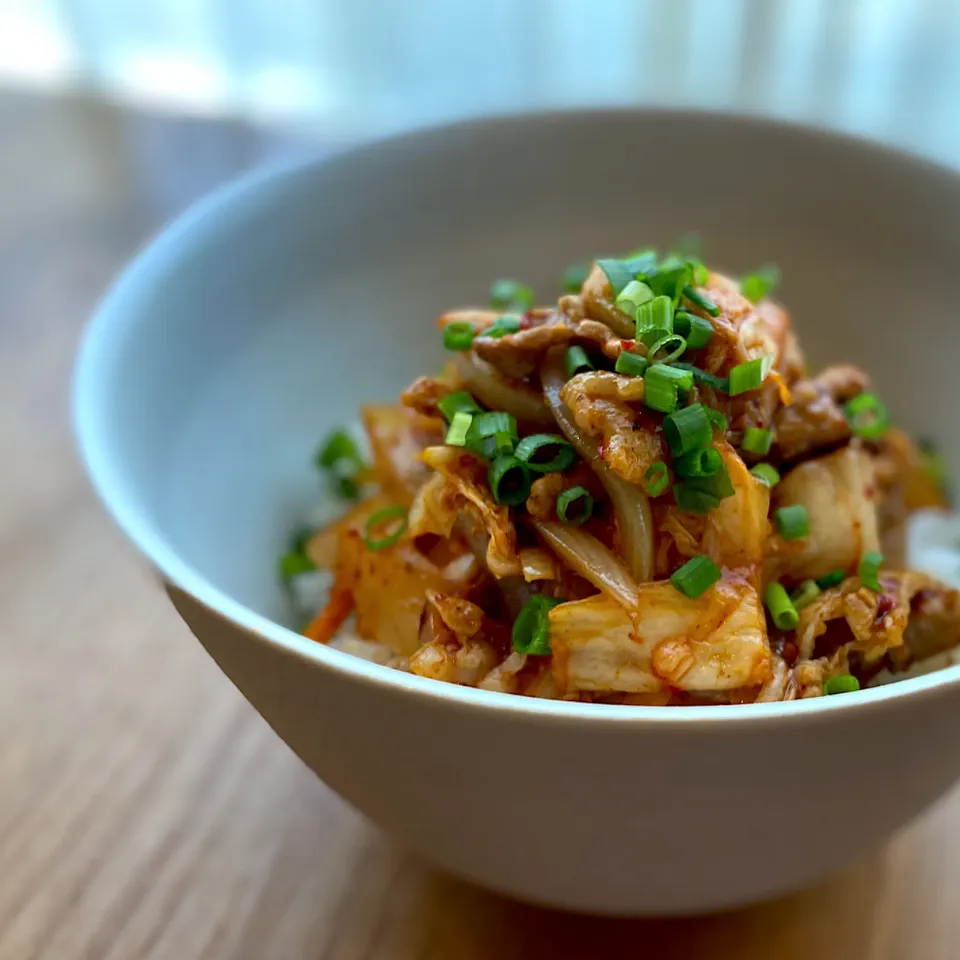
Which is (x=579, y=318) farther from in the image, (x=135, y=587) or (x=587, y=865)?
(x=135, y=587)


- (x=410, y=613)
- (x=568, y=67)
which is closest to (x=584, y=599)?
(x=410, y=613)

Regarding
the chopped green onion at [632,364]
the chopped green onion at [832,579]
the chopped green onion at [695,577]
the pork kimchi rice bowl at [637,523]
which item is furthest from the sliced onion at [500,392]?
the chopped green onion at [832,579]

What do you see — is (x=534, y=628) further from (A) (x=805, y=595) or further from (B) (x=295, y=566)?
(B) (x=295, y=566)

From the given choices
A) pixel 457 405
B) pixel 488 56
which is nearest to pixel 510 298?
pixel 457 405

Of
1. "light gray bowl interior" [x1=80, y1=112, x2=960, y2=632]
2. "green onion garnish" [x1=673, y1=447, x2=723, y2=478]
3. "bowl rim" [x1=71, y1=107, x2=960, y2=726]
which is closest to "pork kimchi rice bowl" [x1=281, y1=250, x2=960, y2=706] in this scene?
"green onion garnish" [x1=673, y1=447, x2=723, y2=478]

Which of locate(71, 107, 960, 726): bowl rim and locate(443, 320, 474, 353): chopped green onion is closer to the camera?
locate(71, 107, 960, 726): bowl rim

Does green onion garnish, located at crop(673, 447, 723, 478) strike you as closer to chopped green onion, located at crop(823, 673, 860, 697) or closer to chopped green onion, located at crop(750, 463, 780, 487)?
chopped green onion, located at crop(750, 463, 780, 487)

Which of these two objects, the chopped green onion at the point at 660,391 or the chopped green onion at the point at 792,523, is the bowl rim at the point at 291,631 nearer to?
the chopped green onion at the point at 792,523
